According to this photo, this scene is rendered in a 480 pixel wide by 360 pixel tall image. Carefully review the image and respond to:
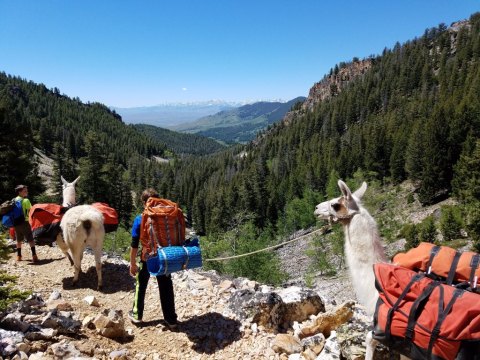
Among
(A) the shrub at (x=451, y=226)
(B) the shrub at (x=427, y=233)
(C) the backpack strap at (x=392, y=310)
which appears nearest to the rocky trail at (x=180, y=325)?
(C) the backpack strap at (x=392, y=310)

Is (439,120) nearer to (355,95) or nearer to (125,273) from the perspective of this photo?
(125,273)

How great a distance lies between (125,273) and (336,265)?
4085cm

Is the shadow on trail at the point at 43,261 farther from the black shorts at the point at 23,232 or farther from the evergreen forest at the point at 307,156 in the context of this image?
the evergreen forest at the point at 307,156

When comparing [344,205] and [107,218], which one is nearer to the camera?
[344,205]

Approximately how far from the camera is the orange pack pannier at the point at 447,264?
11.6 ft

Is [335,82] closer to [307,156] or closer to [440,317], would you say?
[307,156]

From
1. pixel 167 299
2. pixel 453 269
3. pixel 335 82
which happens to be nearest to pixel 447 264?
pixel 453 269

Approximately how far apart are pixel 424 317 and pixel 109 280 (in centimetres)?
720

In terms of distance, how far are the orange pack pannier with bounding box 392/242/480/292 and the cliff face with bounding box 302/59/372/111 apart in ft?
585


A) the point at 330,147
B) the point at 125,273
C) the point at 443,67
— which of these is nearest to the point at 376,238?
the point at 125,273

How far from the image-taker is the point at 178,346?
5.50 m

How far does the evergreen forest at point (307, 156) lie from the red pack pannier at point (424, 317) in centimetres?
2270

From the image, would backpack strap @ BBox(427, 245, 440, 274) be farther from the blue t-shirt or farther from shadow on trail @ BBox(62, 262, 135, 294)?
shadow on trail @ BBox(62, 262, 135, 294)

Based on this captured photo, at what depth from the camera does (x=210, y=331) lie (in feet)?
19.7
